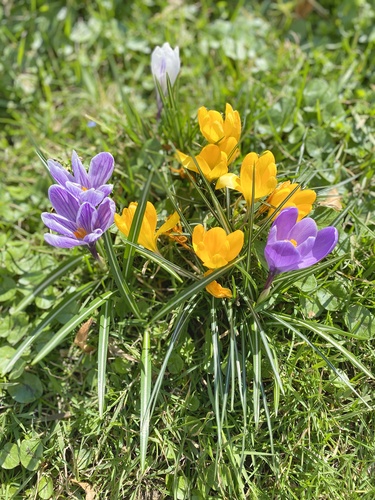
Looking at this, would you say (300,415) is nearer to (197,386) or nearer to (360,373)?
(360,373)

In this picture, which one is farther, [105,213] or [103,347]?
[103,347]

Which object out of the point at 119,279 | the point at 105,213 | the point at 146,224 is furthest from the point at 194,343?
the point at 105,213

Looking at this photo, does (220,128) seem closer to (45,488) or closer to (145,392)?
(145,392)

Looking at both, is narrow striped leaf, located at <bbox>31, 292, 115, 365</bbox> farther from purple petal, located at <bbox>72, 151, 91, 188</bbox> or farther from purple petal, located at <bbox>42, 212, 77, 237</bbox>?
purple petal, located at <bbox>72, 151, 91, 188</bbox>

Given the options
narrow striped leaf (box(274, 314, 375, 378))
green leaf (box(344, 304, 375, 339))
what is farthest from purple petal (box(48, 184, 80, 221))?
green leaf (box(344, 304, 375, 339))

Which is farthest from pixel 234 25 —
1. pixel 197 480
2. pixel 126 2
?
pixel 197 480
